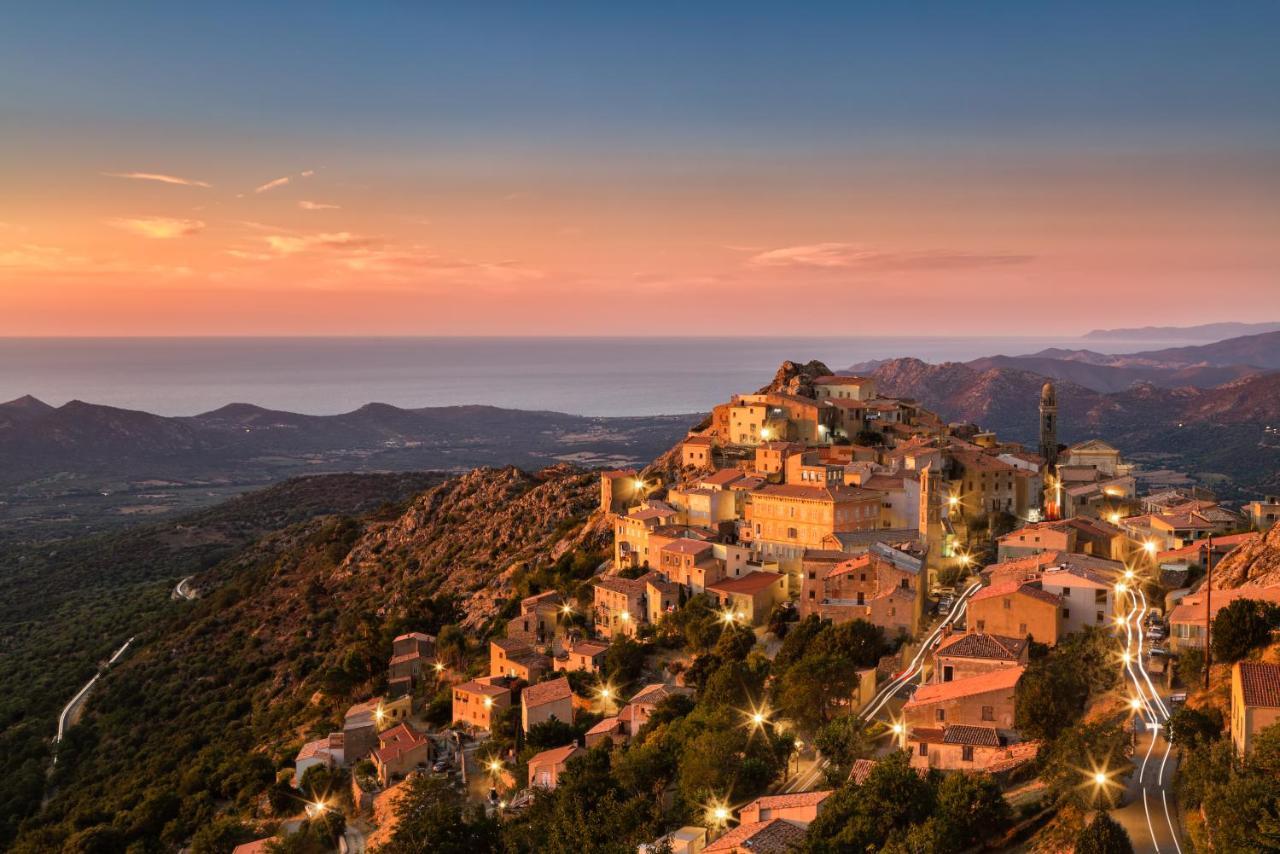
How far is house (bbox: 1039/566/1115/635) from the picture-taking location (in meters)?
25.3

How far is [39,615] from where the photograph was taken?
60.9 metres

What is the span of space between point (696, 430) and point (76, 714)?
119ft

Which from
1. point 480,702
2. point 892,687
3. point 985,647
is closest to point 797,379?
point 480,702

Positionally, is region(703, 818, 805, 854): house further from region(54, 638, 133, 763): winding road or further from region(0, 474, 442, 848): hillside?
region(54, 638, 133, 763): winding road

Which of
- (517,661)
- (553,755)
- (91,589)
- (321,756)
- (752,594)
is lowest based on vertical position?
(91,589)

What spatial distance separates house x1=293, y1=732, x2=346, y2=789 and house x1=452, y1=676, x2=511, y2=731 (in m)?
3.91

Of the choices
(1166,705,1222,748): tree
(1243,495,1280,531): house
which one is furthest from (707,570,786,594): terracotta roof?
(1243,495,1280,531): house

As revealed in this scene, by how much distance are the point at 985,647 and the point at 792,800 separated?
23.7 feet

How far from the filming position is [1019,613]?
83.5 feet

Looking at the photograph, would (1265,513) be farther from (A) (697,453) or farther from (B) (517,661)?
(B) (517,661)

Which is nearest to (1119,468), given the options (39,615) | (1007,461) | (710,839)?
(1007,461)

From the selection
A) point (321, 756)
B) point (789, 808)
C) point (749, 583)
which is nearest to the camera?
point (789, 808)

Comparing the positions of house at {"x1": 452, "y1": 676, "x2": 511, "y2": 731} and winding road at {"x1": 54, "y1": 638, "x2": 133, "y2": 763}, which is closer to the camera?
house at {"x1": 452, "y1": 676, "x2": 511, "y2": 731}

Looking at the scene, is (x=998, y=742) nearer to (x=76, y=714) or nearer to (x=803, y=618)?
(x=803, y=618)
